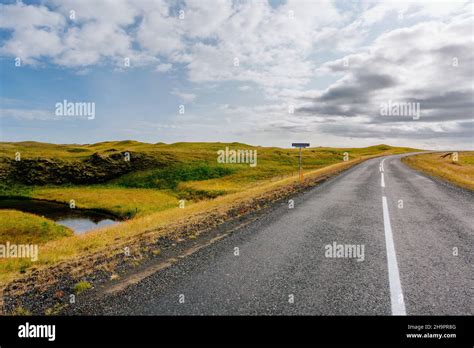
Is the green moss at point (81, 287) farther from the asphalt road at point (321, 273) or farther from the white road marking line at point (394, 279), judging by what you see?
the white road marking line at point (394, 279)

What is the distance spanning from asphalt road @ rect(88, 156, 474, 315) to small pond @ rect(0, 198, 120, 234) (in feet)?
74.0

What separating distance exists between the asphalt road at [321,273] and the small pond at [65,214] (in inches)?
888

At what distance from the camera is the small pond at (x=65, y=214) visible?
94.8ft

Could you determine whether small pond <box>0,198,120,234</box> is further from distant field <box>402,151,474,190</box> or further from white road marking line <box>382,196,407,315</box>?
distant field <box>402,151,474,190</box>

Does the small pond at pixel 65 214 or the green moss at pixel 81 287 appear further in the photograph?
the small pond at pixel 65 214

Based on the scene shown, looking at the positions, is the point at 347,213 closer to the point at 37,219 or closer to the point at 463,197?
the point at 463,197

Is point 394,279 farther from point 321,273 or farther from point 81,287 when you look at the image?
point 81,287

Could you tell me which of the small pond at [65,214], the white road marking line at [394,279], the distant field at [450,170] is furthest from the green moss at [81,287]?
the distant field at [450,170]

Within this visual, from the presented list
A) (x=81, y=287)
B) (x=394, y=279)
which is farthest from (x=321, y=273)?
(x=81, y=287)

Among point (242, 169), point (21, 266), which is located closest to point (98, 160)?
point (242, 169)

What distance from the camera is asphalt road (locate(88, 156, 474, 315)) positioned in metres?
4.98

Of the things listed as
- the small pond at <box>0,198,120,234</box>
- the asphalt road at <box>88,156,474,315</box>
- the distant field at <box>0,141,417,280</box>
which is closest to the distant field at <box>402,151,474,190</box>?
the distant field at <box>0,141,417,280</box>

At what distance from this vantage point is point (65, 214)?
33.4 meters
